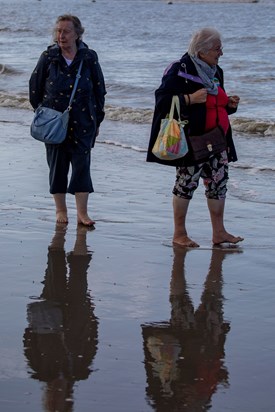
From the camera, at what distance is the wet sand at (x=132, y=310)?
161 inches

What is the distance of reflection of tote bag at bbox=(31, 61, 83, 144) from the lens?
7.02 meters

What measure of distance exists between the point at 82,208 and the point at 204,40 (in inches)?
68.7

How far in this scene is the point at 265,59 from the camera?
26656 mm

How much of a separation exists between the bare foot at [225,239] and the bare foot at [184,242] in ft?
0.46

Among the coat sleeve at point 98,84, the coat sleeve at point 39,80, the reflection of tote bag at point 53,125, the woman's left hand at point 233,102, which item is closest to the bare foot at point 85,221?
the reflection of tote bag at point 53,125

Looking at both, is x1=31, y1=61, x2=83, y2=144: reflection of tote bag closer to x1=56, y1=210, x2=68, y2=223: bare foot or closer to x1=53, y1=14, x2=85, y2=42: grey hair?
x1=53, y1=14, x2=85, y2=42: grey hair

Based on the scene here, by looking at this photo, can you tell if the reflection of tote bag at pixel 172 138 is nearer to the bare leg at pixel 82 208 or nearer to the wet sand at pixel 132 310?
the wet sand at pixel 132 310

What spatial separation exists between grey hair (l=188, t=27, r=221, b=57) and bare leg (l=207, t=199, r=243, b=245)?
3.58ft

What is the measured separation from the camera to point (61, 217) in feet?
24.0

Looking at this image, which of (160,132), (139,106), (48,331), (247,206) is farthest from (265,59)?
(48,331)

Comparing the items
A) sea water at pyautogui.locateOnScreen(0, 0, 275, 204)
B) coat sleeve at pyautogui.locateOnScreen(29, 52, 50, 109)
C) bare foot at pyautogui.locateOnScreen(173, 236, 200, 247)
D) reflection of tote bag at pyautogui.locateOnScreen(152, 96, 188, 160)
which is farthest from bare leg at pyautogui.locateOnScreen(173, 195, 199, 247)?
sea water at pyautogui.locateOnScreen(0, 0, 275, 204)

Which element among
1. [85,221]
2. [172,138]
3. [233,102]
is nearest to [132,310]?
[172,138]

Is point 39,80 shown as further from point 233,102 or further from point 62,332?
point 62,332

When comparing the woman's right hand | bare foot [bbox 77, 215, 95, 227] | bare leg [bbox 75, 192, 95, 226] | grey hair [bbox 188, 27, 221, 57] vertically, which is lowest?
bare foot [bbox 77, 215, 95, 227]
